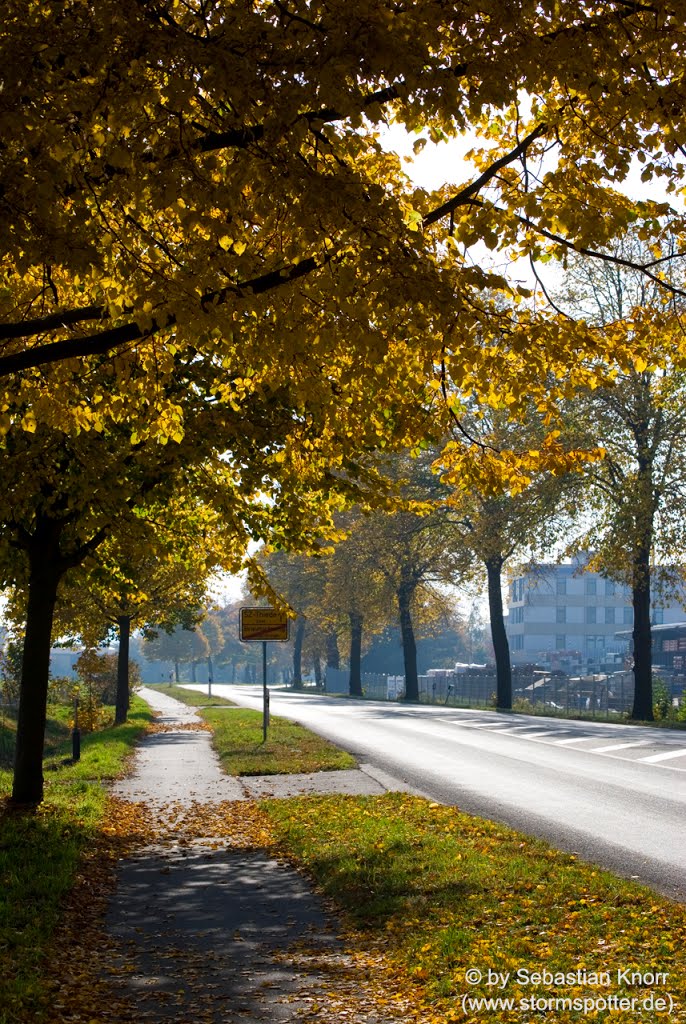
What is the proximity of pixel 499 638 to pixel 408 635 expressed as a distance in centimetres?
1165

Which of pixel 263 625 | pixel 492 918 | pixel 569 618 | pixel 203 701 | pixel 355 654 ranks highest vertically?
pixel 569 618

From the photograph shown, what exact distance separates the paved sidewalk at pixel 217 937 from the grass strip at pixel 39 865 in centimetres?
48

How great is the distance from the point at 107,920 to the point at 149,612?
2377cm

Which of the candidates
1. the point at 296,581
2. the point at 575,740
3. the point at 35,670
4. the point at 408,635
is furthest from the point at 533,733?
the point at 296,581

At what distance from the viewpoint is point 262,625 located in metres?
24.3

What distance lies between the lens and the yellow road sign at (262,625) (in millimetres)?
24047

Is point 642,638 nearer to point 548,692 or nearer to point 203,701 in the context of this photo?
point 548,692

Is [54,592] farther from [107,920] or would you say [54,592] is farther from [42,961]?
[42,961]

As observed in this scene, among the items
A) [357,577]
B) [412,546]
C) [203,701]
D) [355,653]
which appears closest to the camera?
[412,546]

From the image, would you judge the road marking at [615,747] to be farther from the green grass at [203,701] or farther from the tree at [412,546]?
the green grass at [203,701]

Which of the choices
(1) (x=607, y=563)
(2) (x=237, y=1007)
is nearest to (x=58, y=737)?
(1) (x=607, y=563)

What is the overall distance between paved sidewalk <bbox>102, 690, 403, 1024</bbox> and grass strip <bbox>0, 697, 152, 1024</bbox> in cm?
48

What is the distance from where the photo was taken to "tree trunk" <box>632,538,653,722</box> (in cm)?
3153

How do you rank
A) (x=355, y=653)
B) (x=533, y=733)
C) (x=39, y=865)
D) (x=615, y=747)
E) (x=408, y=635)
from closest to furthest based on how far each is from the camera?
1. (x=39, y=865)
2. (x=615, y=747)
3. (x=533, y=733)
4. (x=408, y=635)
5. (x=355, y=653)
